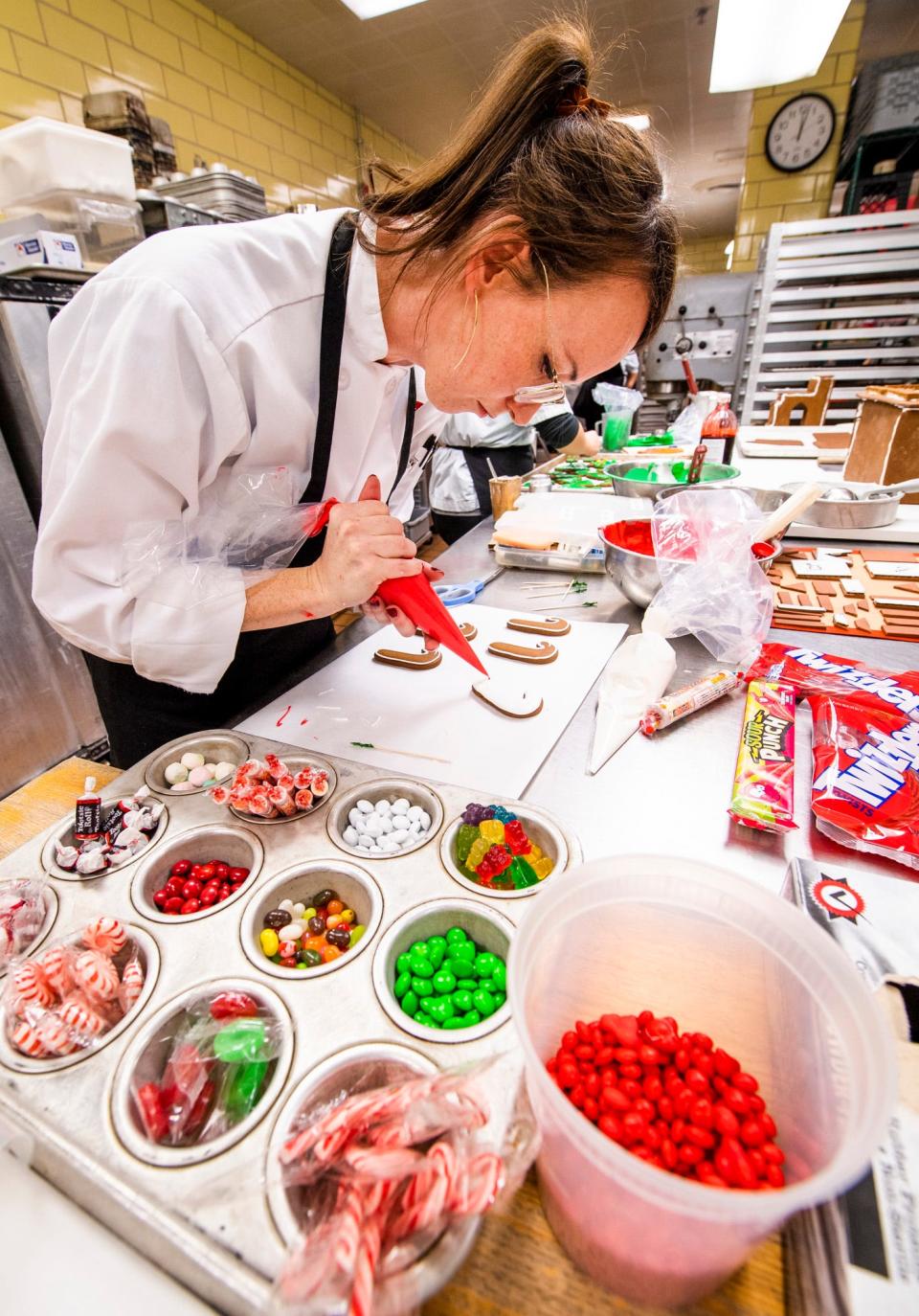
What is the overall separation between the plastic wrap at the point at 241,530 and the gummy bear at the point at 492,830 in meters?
0.50

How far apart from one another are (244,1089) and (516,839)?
0.38m

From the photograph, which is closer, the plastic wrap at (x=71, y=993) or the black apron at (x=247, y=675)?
the plastic wrap at (x=71, y=993)

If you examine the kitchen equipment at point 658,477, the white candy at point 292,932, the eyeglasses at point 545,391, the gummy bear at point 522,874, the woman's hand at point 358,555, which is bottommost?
the white candy at point 292,932

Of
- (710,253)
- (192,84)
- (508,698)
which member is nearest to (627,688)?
(508,698)

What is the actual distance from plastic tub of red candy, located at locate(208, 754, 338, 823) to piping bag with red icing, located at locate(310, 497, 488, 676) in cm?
31

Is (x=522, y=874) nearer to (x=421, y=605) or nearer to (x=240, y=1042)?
(x=240, y=1042)

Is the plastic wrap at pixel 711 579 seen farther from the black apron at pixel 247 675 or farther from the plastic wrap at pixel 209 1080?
the plastic wrap at pixel 209 1080

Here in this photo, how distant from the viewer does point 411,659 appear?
123 centimetres

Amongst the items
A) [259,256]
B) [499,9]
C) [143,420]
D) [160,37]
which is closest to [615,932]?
[143,420]

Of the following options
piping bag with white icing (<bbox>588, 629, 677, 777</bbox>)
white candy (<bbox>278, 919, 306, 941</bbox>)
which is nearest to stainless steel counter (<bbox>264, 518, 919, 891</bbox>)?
piping bag with white icing (<bbox>588, 629, 677, 777</bbox>)

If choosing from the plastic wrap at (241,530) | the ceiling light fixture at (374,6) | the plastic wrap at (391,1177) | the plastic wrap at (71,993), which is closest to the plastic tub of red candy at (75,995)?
the plastic wrap at (71,993)

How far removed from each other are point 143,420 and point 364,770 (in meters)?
0.56

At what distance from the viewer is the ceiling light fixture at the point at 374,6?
3.46 metres

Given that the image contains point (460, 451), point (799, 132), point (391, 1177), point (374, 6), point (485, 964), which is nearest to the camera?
point (391, 1177)
